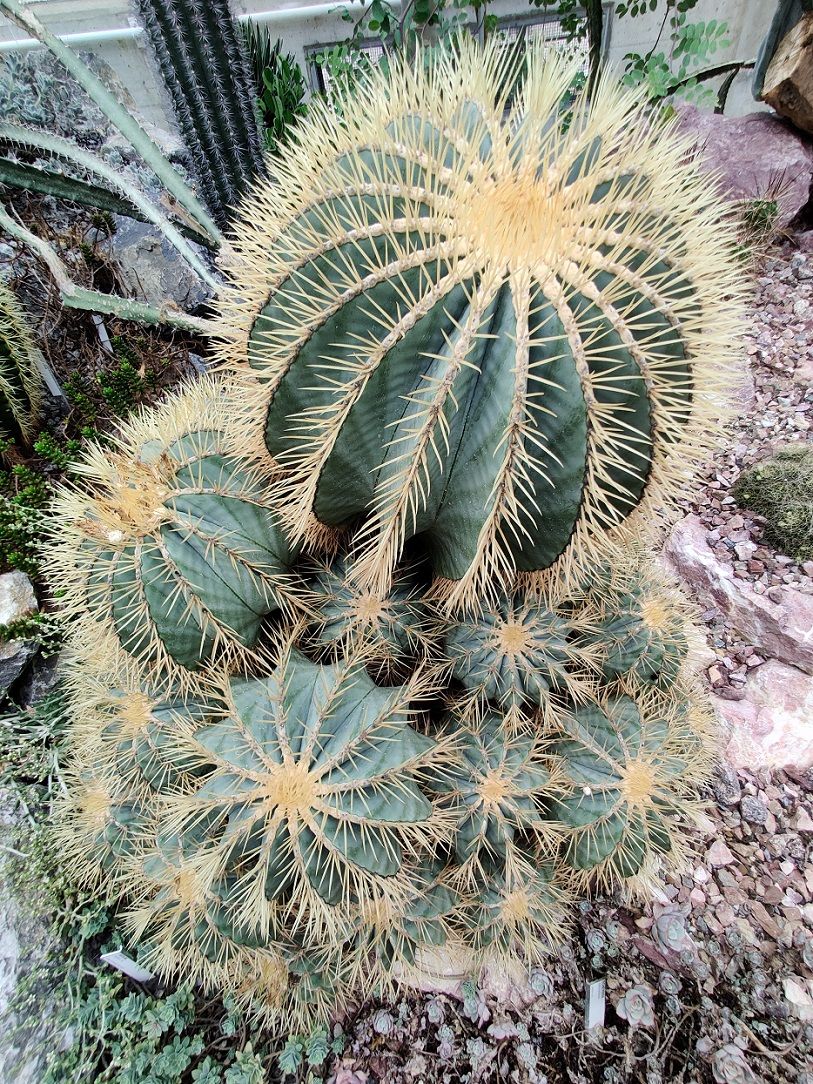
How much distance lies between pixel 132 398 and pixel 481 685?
5.37 feet

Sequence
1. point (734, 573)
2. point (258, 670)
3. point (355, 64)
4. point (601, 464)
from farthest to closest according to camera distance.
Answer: point (355, 64)
point (734, 573)
point (258, 670)
point (601, 464)

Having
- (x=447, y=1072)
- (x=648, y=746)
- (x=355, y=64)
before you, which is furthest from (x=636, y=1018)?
(x=355, y=64)

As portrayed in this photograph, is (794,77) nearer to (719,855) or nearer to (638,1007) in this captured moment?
(719,855)

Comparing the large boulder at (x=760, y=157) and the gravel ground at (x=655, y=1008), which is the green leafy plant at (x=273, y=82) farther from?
the gravel ground at (x=655, y=1008)

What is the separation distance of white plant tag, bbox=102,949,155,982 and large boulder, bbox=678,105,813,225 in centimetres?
412

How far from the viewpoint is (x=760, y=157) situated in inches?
144

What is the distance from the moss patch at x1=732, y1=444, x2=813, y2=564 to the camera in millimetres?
2066

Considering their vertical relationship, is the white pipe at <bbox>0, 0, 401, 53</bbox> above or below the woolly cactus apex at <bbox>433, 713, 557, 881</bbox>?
above

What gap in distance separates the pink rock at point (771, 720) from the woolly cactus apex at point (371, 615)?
3.57 feet

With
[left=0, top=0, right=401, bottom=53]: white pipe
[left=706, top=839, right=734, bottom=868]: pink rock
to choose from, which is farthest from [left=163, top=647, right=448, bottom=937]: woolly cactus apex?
[left=0, top=0, right=401, bottom=53]: white pipe

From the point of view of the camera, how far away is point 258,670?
1.18 metres

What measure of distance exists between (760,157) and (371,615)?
13.1 ft

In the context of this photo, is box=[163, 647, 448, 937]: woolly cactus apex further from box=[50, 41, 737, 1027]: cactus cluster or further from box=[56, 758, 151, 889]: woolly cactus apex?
box=[56, 758, 151, 889]: woolly cactus apex

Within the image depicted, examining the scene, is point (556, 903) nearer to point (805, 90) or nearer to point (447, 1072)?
point (447, 1072)
